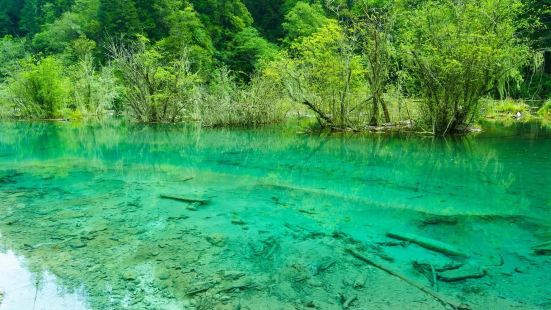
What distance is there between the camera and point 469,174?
8.66 meters

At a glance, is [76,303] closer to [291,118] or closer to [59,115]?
[291,118]

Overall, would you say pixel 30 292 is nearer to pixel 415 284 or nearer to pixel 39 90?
pixel 415 284

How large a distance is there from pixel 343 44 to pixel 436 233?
12398 millimetres

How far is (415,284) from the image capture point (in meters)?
3.67

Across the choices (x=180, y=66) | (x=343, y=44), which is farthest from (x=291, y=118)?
(x=343, y=44)

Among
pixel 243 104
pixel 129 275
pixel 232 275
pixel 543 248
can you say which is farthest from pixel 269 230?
pixel 243 104

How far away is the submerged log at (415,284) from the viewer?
3291mm

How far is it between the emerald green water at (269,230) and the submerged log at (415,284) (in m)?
0.07

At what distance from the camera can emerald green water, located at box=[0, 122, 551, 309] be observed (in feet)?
11.7

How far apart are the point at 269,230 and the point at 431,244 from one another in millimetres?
1942

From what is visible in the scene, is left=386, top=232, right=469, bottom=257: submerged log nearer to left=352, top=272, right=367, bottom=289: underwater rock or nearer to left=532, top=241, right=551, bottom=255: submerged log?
left=532, top=241, right=551, bottom=255: submerged log

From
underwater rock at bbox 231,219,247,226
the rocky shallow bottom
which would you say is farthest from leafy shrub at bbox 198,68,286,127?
underwater rock at bbox 231,219,247,226

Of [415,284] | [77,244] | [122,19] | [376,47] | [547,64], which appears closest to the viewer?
[415,284]

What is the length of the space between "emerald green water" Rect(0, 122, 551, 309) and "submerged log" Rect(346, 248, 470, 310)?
0.07 meters
